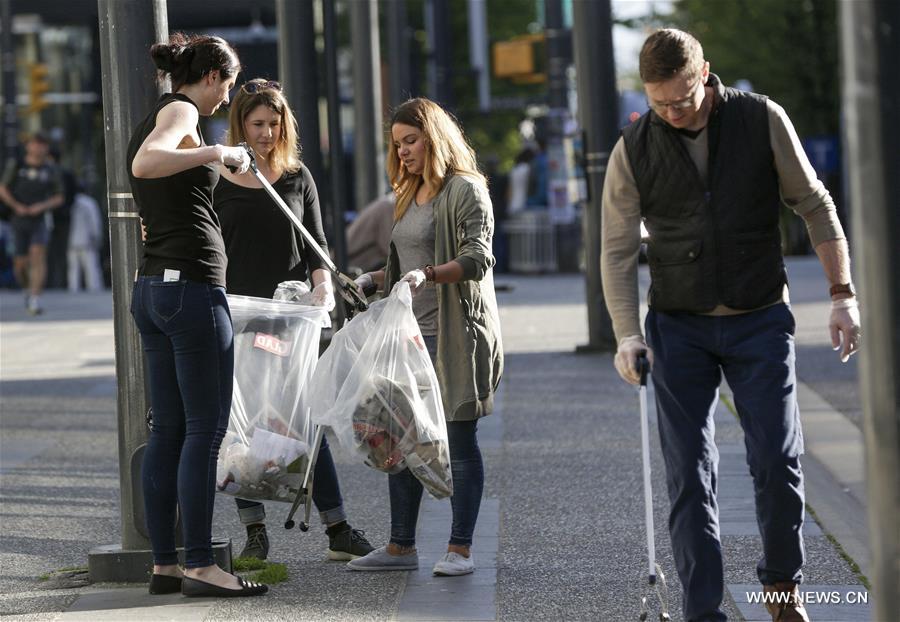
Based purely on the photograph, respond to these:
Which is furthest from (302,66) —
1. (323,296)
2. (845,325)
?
(845,325)

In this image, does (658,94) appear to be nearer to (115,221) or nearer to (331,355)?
(331,355)

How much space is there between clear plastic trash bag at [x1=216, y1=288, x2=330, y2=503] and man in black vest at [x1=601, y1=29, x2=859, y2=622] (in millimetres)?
1588

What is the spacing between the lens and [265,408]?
5.79 meters

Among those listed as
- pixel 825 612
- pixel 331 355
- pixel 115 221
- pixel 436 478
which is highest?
pixel 115 221

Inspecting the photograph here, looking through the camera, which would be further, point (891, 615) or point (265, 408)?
point (265, 408)

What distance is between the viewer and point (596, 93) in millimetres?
12266

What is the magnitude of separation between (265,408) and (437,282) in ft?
2.56

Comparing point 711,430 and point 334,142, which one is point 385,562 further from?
point 334,142

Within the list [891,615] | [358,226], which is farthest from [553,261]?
[891,615]

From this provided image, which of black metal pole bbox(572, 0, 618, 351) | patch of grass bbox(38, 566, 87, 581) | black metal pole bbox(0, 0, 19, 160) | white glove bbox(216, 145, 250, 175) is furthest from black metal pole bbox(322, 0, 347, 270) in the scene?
Answer: black metal pole bbox(0, 0, 19, 160)

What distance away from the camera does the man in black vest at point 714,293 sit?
450cm

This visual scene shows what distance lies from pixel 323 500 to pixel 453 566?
0.63 meters

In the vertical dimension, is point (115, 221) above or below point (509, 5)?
below

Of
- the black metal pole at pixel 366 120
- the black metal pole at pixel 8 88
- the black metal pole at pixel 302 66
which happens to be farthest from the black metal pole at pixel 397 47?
the black metal pole at pixel 302 66
